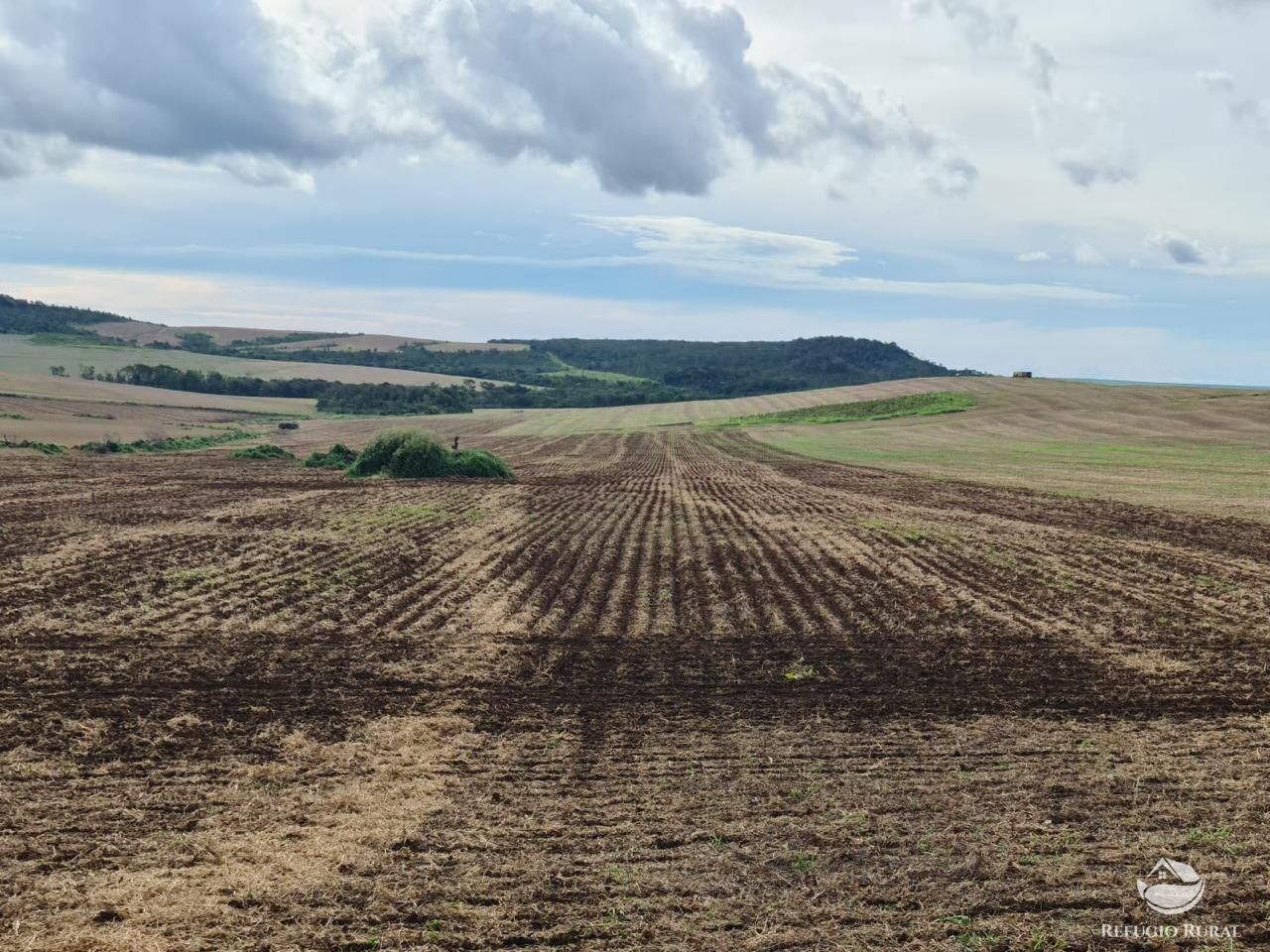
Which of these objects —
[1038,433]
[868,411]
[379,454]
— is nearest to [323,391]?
[868,411]

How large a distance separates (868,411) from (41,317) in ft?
563

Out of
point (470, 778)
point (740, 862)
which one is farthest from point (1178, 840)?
point (470, 778)

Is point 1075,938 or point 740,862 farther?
point 740,862

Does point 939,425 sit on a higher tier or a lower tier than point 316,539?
higher

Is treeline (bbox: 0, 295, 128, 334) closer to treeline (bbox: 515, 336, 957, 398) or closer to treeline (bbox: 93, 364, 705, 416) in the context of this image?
treeline (bbox: 93, 364, 705, 416)

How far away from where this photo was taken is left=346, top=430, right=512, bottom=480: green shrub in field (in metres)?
39.8

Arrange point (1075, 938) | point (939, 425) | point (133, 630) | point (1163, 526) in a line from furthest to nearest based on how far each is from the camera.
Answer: point (939, 425)
point (1163, 526)
point (133, 630)
point (1075, 938)

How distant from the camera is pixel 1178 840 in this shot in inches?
283

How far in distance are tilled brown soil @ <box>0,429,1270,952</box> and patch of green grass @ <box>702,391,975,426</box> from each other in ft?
201

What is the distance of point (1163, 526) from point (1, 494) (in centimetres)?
3404

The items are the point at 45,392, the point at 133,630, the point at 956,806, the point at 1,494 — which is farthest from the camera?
A: the point at 45,392

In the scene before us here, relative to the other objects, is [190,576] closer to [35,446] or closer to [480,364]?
[35,446]

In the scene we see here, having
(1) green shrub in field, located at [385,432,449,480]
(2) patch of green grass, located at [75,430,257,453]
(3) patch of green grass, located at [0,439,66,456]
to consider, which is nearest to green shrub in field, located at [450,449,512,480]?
(1) green shrub in field, located at [385,432,449,480]

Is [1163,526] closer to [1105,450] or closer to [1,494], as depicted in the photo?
[1105,450]
